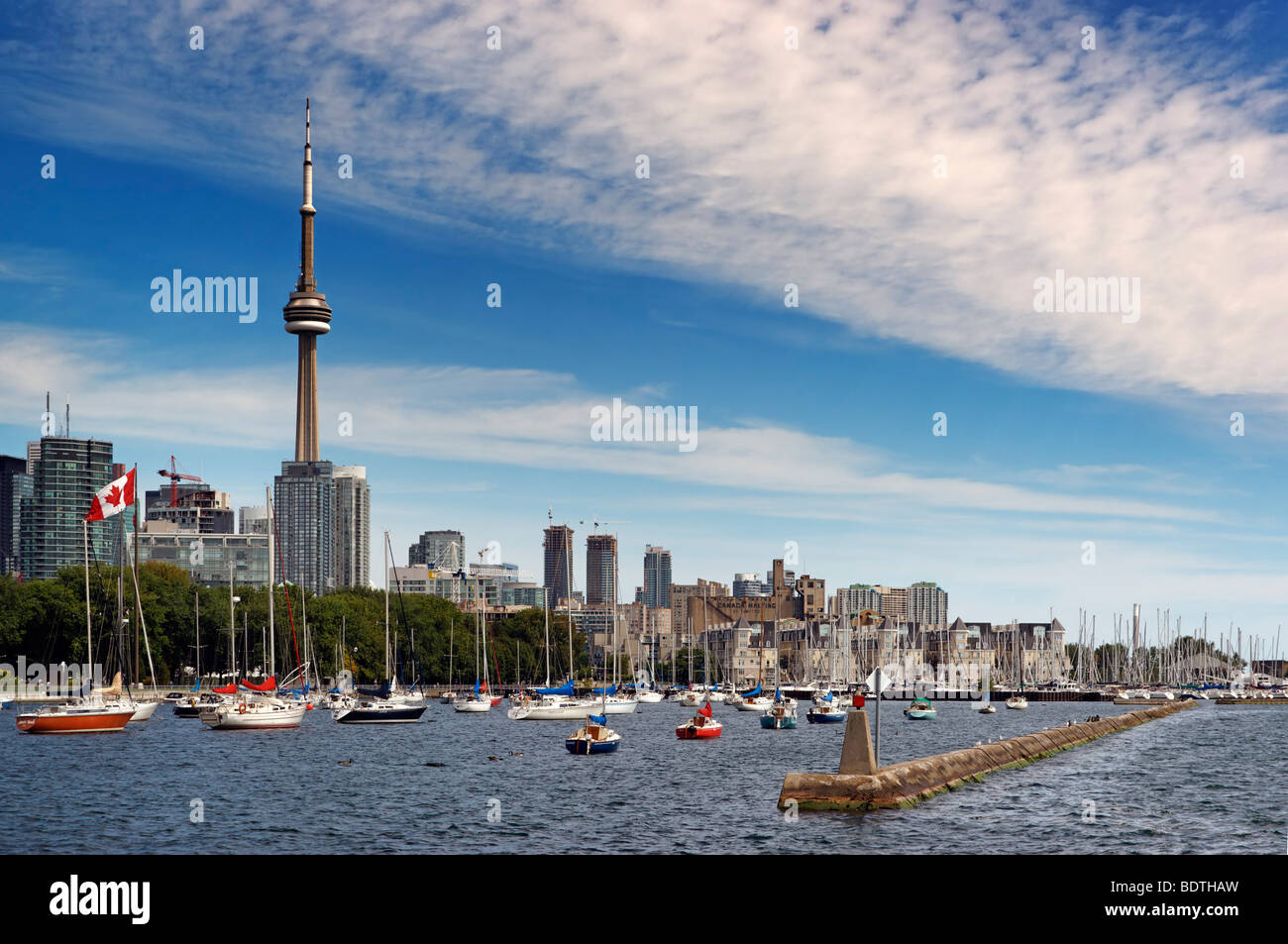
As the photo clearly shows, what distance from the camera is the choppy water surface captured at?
42562 millimetres

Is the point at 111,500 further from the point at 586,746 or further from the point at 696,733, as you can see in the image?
the point at 696,733

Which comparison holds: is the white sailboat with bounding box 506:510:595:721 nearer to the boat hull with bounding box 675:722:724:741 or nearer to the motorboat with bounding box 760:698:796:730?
the motorboat with bounding box 760:698:796:730

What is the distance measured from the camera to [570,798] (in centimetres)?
5744

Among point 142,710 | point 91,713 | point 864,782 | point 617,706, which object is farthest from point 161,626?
point 864,782

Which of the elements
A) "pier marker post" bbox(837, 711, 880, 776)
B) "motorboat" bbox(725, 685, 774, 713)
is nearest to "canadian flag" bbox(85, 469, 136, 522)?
"pier marker post" bbox(837, 711, 880, 776)

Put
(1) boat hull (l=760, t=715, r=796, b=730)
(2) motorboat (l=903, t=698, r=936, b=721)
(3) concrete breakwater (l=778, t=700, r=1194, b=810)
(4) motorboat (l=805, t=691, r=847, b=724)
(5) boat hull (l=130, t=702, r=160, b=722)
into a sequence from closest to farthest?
1. (3) concrete breakwater (l=778, t=700, r=1194, b=810)
2. (5) boat hull (l=130, t=702, r=160, b=722)
3. (1) boat hull (l=760, t=715, r=796, b=730)
4. (4) motorboat (l=805, t=691, r=847, b=724)
5. (2) motorboat (l=903, t=698, r=936, b=721)

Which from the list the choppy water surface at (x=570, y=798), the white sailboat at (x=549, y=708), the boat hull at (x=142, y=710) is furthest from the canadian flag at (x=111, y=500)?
the white sailboat at (x=549, y=708)

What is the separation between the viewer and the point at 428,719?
468ft

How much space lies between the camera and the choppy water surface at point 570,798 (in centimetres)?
4256

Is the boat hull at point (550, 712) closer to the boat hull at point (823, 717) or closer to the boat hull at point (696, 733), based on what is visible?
the boat hull at point (823, 717)
